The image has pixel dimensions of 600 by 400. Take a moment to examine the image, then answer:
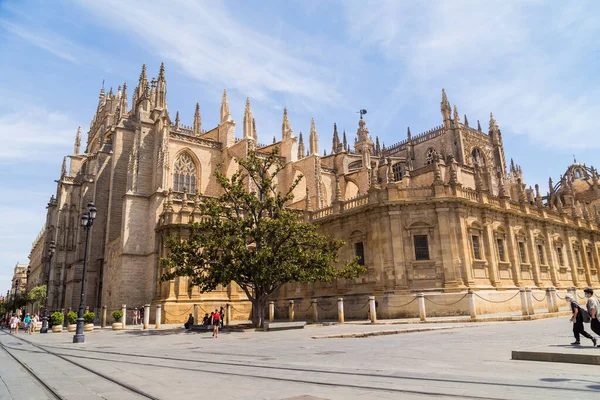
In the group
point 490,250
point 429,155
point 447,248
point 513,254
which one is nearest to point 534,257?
point 513,254

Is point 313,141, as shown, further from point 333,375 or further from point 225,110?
point 333,375

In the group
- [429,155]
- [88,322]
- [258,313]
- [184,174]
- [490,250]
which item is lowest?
[88,322]

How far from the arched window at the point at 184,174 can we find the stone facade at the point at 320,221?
0.09m

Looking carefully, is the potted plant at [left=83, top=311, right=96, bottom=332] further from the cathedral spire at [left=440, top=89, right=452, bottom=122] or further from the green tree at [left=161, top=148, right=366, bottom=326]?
the cathedral spire at [left=440, top=89, right=452, bottom=122]

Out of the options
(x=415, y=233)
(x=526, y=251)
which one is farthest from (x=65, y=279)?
(x=526, y=251)

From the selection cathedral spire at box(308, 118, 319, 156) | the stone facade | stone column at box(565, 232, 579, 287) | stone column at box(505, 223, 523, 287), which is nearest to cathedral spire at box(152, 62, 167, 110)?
the stone facade

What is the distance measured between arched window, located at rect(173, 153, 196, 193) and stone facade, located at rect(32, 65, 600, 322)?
9 centimetres

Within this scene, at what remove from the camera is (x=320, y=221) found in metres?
28.2

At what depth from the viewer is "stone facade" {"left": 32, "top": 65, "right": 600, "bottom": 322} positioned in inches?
906

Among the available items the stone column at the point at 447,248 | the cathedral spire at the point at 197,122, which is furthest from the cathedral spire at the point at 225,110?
the stone column at the point at 447,248

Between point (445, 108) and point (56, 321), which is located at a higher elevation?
point (445, 108)

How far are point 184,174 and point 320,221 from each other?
41.7 ft

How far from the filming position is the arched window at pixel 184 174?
33.5m

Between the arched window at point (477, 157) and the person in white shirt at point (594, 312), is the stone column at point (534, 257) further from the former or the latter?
the arched window at point (477, 157)
